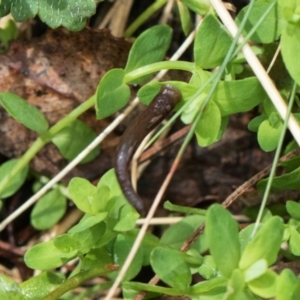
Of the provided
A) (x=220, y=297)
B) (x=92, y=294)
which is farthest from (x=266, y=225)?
(x=92, y=294)

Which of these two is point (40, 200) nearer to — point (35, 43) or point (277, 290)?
point (35, 43)

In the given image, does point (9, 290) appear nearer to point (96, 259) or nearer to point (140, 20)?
point (96, 259)

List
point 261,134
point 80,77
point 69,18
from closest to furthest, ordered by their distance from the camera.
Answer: point 261,134 → point 69,18 → point 80,77

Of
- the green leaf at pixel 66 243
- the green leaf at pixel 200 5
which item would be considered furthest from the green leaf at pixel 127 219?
the green leaf at pixel 200 5

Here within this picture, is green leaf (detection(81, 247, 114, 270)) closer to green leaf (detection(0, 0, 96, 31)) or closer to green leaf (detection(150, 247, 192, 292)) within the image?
green leaf (detection(150, 247, 192, 292))

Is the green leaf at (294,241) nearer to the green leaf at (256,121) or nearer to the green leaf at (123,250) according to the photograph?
the green leaf at (256,121)
